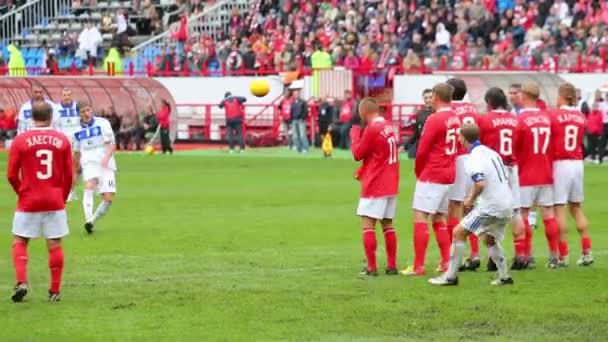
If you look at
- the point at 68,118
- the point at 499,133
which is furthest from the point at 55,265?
the point at 68,118

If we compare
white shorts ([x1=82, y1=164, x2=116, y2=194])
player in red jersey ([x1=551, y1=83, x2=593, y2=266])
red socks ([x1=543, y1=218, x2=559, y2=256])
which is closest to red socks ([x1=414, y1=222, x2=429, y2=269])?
red socks ([x1=543, y1=218, x2=559, y2=256])

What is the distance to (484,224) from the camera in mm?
14703

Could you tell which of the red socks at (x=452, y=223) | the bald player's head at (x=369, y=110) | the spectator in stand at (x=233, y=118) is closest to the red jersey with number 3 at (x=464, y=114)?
the red socks at (x=452, y=223)

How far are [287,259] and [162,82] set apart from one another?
112 feet

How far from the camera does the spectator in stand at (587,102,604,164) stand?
38375 mm

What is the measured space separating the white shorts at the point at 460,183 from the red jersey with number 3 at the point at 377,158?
2.43 ft

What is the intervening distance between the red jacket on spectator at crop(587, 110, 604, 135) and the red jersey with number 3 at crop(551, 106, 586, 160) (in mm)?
21911

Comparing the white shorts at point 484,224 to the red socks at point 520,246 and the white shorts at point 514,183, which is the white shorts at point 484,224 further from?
the red socks at point 520,246

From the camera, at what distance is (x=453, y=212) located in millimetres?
16219

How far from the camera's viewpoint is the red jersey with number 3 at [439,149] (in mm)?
15508

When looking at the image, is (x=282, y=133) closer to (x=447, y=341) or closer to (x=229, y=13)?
(x=229, y=13)

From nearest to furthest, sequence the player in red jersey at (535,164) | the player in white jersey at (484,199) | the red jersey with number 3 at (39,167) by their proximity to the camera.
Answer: the red jersey with number 3 at (39,167) → the player in white jersey at (484,199) → the player in red jersey at (535,164)

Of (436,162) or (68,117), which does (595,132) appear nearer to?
(68,117)

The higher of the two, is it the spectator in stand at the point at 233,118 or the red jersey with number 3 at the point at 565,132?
the red jersey with number 3 at the point at 565,132
